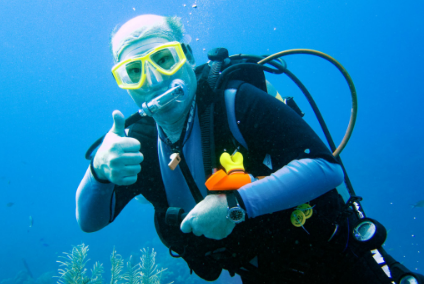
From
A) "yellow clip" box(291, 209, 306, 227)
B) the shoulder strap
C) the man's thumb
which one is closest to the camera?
the man's thumb

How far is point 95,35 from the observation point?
177 feet

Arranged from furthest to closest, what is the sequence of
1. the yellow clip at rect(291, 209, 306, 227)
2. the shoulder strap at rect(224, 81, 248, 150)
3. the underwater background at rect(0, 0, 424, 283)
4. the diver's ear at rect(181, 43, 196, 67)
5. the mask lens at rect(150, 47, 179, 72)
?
1. the underwater background at rect(0, 0, 424, 283)
2. the diver's ear at rect(181, 43, 196, 67)
3. the mask lens at rect(150, 47, 179, 72)
4. the shoulder strap at rect(224, 81, 248, 150)
5. the yellow clip at rect(291, 209, 306, 227)

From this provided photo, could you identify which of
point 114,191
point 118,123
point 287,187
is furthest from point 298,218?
point 114,191

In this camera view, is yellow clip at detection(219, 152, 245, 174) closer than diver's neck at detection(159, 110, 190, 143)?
Yes

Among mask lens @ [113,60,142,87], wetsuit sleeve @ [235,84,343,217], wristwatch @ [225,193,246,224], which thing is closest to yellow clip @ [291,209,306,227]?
wetsuit sleeve @ [235,84,343,217]

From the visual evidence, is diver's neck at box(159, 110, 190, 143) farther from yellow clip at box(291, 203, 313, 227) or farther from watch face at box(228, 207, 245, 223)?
yellow clip at box(291, 203, 313, 227)

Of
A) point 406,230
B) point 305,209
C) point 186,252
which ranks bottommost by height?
point 406,230

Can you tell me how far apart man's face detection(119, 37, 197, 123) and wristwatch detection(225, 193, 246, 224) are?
32.2 inches

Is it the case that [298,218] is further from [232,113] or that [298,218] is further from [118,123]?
[118,123]

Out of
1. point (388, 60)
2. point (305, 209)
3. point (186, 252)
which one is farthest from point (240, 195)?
point (388, 60)

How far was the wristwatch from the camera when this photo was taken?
1302 millimetres

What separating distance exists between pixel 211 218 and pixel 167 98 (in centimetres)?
92

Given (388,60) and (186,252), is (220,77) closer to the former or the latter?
(186,252)

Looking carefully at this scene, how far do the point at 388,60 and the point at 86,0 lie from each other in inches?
3492
